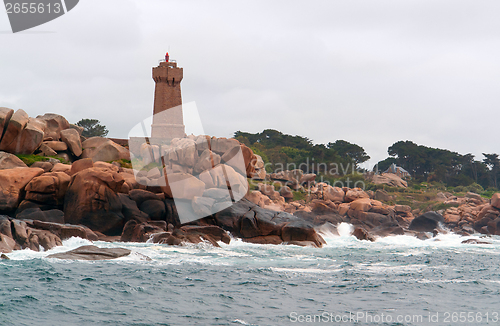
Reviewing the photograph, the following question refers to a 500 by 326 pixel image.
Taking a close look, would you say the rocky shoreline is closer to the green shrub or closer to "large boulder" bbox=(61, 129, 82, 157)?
"large boulder" bbox=(61, 129, 82, 157)

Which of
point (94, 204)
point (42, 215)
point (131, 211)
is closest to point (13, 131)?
point (42, 215)

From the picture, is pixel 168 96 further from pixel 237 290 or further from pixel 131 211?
pixel 237 290

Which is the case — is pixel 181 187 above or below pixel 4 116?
below

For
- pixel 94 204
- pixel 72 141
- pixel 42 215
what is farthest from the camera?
pixel 72 141

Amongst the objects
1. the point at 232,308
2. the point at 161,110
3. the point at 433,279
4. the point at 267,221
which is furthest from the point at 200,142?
the point at 232,308

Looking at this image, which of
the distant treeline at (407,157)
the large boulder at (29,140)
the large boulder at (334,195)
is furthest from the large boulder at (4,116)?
the distant treeline at (407,157)

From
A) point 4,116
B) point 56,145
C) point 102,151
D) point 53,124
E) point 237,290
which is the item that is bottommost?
point 237,290

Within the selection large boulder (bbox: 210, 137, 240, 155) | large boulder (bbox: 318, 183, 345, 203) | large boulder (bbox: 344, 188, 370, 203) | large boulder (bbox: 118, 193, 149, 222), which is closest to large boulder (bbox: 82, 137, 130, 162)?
large boulder (bbox: 210, 137, 240, 155)

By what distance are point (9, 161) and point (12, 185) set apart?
560 cm

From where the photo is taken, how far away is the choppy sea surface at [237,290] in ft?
35.4

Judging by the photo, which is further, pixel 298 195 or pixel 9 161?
pixel 298 195

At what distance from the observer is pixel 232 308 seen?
11.7m

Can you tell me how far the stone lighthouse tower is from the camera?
48938 millimetres

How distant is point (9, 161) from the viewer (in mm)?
28484
